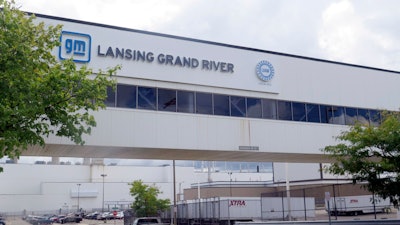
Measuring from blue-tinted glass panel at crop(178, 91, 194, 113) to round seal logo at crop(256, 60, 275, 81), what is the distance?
433cm

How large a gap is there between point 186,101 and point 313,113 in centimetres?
812

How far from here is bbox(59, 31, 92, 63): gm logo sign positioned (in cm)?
2283

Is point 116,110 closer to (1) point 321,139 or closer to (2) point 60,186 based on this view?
→ (1) point 321,139

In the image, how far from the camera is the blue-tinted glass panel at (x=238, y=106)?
26719mm

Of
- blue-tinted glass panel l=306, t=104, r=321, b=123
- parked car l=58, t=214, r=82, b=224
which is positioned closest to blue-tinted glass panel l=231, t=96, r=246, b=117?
blue-tinted glass panel l=306, t=104, r=321, b=123

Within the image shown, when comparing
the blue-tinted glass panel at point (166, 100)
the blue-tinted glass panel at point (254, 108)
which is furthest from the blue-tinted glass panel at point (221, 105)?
the blue-tinted glass panel at point (166, 100)

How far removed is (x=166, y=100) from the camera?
994 inches

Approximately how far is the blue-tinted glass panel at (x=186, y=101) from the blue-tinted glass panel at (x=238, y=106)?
2.38 metres

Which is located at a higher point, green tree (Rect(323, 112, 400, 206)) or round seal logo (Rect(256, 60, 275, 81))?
round seal logo (Rect(256, 60, 275, 81))

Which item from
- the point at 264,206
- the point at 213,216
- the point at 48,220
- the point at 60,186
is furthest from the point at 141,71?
the point at 60,186

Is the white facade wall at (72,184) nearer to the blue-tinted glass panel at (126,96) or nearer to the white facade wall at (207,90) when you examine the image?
the white facade wall at (207,90)

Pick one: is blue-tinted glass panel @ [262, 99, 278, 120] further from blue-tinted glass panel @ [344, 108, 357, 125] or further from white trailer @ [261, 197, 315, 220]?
white trailer @ [261, 197, 315, 220]

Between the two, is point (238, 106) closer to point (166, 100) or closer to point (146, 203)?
point (166, 100)

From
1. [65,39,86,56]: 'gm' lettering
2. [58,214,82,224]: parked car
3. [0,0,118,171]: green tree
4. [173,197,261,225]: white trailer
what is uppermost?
[65,39,86,56]: 'gm' lettering
